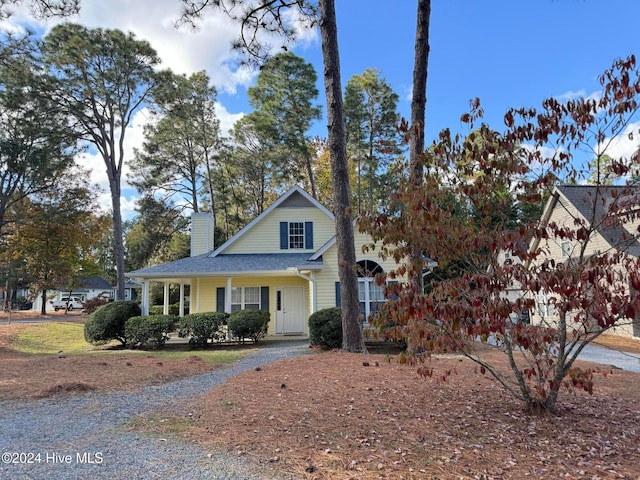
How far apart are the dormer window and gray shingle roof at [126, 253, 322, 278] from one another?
1.61ft

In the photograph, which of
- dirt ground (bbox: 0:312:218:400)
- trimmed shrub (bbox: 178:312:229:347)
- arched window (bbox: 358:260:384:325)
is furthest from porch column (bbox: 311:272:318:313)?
dirt ground (bbox: 0:312:218:400)

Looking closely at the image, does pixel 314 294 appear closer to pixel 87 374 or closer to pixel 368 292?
pixel 368 292

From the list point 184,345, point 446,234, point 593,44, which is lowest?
point 184,345

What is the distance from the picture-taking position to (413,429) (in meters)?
4.14

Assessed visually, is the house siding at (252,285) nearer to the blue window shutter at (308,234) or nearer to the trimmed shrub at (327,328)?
the blue window shutter at (308,234)

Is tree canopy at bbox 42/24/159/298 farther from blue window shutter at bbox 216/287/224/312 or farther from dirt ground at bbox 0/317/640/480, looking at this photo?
dirt ground at bbox 0/317/640/480

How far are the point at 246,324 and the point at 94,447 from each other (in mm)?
9278

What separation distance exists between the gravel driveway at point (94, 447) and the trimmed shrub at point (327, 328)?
18.7 ft

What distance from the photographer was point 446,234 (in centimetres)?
418

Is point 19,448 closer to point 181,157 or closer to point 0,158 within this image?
point 0,158

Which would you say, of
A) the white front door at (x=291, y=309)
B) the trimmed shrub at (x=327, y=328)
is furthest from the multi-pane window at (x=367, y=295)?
the white front door at (x=291, y=309)

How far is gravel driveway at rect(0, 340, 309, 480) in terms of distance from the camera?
127 inches

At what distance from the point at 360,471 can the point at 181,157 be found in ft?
92.3

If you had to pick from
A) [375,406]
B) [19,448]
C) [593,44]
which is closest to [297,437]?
[375,406]
